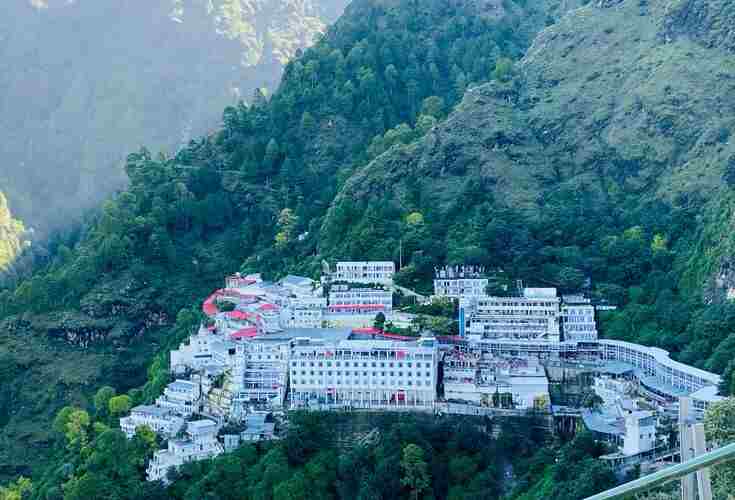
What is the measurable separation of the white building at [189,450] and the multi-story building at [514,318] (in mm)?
10934

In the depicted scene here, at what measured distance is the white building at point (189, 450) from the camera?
1383 inches

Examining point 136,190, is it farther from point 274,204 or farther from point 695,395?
point 695,395

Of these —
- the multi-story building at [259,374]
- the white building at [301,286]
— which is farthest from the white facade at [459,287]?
the multi-story building at [259,374]

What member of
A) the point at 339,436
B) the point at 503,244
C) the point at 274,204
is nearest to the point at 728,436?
the point at 339,436

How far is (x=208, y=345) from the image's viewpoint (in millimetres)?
41719

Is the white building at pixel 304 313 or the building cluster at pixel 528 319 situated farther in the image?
the white building at pixel 304 313

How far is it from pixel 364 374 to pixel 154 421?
29.4 feet

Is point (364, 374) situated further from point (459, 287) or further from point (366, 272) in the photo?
point (366, 272)

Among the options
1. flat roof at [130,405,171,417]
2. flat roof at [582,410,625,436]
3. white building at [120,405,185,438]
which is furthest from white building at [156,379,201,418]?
flat roof at [582,410,625,436]

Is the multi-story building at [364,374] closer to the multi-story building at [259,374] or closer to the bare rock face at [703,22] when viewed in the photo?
the multi-story building at [259,374]

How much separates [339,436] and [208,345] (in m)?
9.88

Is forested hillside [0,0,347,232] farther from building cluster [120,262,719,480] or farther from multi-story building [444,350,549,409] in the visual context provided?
multi-story building [444,350,549,409]

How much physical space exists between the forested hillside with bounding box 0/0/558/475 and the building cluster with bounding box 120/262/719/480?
179 inches

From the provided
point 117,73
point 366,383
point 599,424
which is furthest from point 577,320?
point 117,73
